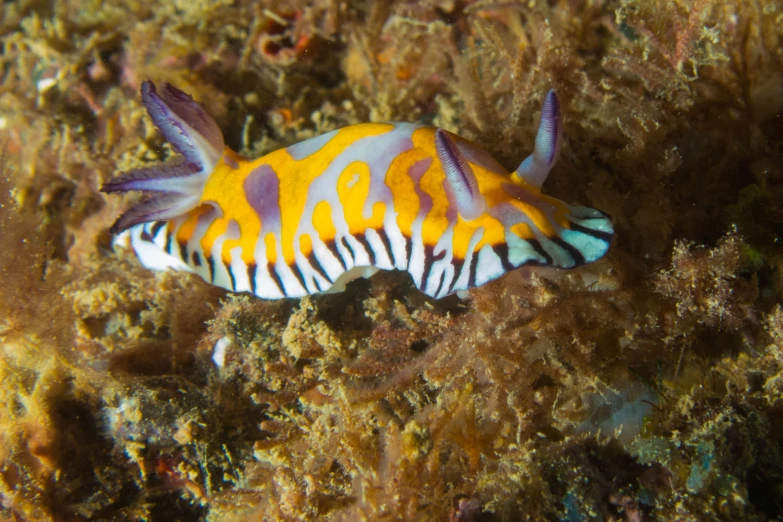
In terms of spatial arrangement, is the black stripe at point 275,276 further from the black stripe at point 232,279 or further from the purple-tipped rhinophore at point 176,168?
the purple-tipped rhinophore at point 176,168

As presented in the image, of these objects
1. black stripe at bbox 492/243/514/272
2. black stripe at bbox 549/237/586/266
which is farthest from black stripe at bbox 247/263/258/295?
black stripe at bbox 549/237/586/266

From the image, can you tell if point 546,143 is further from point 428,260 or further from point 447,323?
point 447,323

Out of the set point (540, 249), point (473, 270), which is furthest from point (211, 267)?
point (540, 249)

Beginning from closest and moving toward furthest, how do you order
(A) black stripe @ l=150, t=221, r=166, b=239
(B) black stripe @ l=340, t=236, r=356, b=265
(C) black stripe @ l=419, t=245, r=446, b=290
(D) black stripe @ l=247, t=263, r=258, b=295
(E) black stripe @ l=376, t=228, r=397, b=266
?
(C) black stripe @ l=419, t=245, r=446, b=290
(E) black stripe @ l=376, t=228, r=397, b=266
(B) black stripe @ l=340, t=236, r=356, b=265
(D) black stripe @ l=247, t=263, r=258, b=295
(A) black stripe @ l=150, t=221, r=166, b=239

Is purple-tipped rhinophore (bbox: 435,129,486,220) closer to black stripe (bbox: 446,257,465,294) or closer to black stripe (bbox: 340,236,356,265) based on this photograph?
black stripe (bbox: 446,257,465,294)

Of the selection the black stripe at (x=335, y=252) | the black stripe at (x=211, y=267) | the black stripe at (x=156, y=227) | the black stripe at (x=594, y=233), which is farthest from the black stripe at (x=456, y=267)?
the black stripe at (x=156, y=227)

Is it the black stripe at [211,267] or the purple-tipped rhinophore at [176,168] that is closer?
the purple-tipped rhinophore at [176,168]

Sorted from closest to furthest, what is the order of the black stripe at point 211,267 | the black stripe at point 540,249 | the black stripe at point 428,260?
the black stripe at point 540,249
the black stripe at point 428,260
the black stripe at point 211,267
